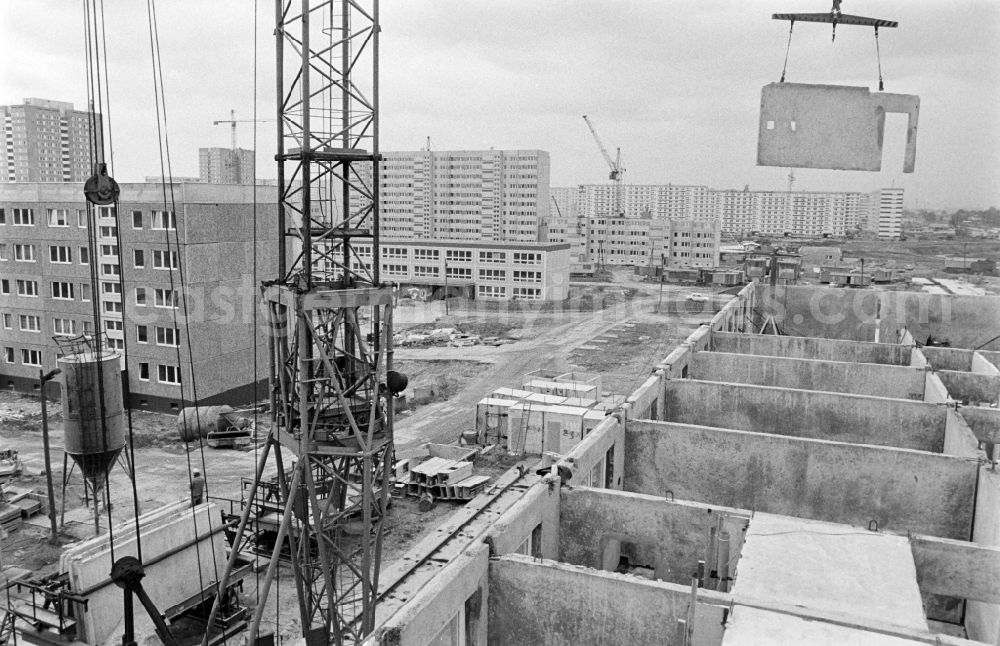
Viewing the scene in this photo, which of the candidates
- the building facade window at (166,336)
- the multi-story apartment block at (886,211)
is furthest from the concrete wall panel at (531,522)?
the multi-story apartment block at (886,211)

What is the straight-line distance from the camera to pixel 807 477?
Result: 12828 millimetres

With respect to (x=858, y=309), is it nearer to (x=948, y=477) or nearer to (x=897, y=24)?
(x=948, y=477)

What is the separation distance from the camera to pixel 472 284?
61188 mm

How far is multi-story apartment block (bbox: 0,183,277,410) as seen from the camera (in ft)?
97.0

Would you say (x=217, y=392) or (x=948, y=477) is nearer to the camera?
(x=948, y=477)

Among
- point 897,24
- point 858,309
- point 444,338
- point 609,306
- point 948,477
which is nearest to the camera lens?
point 897,24

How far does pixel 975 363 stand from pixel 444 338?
101 ft

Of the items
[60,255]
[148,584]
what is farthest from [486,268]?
[148,584]

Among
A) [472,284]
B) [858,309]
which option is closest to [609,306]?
[472,284]

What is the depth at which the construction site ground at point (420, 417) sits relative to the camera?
757 inches

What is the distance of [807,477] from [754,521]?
4.14 m

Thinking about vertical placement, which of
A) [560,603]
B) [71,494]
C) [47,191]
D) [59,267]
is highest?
[47,191]

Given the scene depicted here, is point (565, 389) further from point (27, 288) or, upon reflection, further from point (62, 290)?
point (27, 288)

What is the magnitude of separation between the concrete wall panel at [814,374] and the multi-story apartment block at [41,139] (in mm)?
41813
